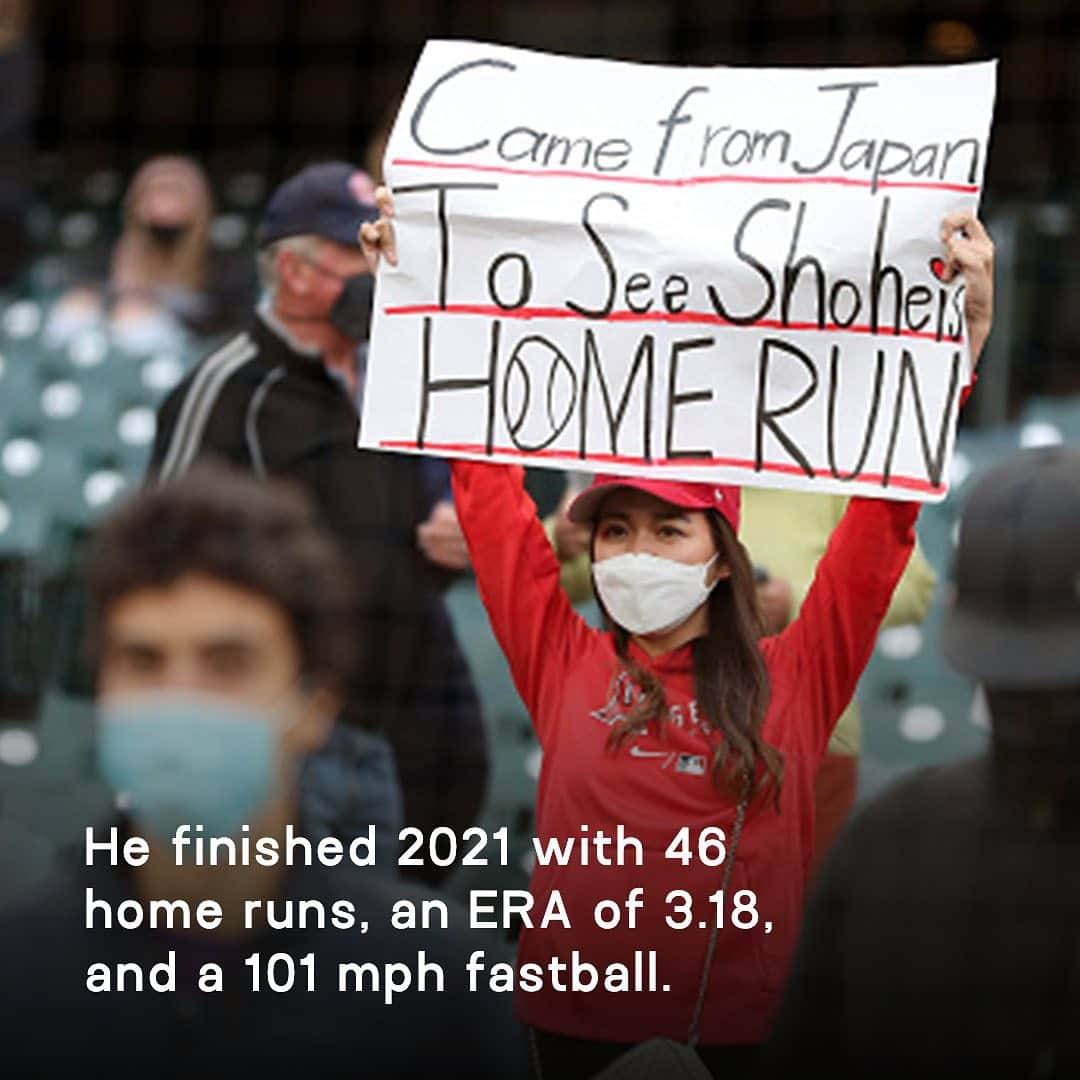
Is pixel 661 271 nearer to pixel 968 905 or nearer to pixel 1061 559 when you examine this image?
pixel 1061 559

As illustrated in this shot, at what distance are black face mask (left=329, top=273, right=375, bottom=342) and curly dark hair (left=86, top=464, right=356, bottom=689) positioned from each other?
334mm

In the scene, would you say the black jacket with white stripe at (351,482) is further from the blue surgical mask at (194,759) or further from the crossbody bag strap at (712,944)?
the crossbody bag strap at (712,944)

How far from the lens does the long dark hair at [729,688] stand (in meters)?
2.15

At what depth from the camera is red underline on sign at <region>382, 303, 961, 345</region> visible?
2.23 meters

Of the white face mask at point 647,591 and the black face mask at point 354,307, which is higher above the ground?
the black face mask at point 354,307

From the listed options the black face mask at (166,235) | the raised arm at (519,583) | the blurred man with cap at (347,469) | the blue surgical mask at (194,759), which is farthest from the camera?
the black face mask at (166,235)

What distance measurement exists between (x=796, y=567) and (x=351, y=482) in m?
0.64

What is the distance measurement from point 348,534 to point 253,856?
0.76 metres

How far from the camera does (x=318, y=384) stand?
3059mm

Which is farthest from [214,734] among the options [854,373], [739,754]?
[854,373]

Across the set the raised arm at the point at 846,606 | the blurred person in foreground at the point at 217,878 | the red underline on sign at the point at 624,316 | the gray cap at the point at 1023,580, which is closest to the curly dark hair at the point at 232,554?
the blurred person in foreground at the point at 217,878

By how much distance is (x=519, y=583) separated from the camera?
88.5 inches

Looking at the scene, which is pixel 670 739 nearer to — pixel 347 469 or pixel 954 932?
pixel 954 932

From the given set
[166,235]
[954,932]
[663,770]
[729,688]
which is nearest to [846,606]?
[729,688]
